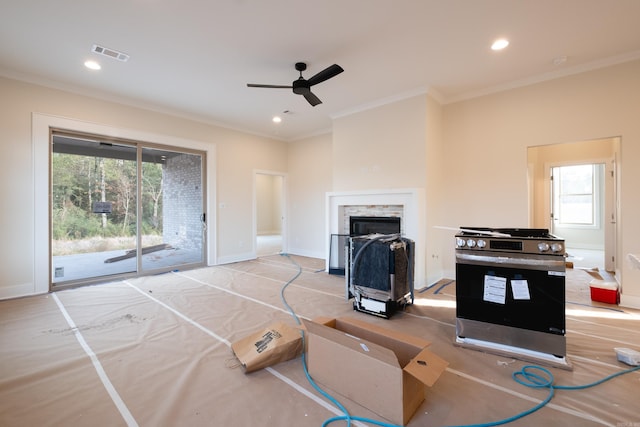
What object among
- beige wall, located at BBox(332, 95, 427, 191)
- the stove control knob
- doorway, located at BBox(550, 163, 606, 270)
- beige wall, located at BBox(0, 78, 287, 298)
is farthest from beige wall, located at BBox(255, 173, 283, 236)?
the stove control knob

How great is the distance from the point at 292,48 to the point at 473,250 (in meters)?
2.81

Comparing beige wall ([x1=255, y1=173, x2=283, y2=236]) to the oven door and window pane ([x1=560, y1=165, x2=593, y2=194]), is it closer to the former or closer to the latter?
window pane ([x1=560, y1=165, x2=593, y2=194])

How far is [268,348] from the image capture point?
6.63 ft

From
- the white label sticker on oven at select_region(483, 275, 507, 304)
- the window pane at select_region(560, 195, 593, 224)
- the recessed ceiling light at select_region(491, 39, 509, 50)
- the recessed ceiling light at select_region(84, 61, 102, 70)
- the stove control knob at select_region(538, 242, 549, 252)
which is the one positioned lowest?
the white label sticker on oven at select_region(483, 275, 507, 304)

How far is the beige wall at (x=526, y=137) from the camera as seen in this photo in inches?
128

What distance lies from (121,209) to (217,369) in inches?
151

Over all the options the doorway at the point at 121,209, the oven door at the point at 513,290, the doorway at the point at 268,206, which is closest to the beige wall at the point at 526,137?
the oven door at the point at 513,290

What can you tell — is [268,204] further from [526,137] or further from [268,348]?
[268,348]

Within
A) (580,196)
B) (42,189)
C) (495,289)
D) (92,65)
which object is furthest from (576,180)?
(42,189)

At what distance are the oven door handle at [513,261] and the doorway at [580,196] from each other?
2.77 meters

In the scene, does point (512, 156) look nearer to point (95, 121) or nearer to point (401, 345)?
point (401, 345)

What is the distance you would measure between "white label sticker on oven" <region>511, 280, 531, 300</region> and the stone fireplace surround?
6.15 feet

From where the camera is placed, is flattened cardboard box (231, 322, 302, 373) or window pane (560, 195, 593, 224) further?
window pane (560, 195, 593, 224)

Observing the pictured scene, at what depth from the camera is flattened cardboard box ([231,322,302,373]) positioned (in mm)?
1960
